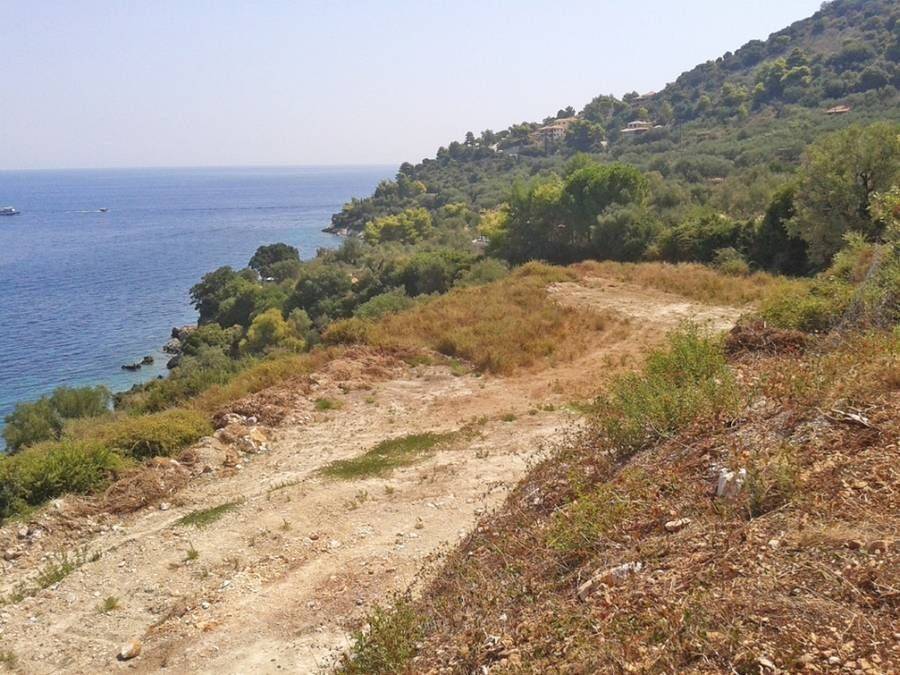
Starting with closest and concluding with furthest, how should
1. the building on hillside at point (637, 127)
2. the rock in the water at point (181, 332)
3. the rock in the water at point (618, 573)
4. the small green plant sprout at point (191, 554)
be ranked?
1. the rock in the water at point (618, 573)
2. the small green plant sprout at point (191, 554)
3. the rock in the water at point (181, 332)
4. the building on hillside at point (637, 127)

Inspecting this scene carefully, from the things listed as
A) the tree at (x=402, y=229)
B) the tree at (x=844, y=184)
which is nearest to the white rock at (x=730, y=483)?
the tree at (x=844, y=184)

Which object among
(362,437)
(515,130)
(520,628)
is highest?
(515,130)

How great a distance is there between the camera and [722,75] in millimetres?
138500

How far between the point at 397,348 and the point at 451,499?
8.33m

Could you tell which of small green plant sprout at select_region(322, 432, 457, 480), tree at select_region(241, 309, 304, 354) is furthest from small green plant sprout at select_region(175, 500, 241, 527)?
tree at select_region(241, 309, 304, 354)

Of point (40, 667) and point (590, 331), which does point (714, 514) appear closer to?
point (40, 667)

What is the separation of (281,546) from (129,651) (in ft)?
7.06

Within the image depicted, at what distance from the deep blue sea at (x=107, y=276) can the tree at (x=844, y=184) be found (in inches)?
1573

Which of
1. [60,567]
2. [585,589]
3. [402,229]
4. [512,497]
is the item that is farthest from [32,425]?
[402,229]

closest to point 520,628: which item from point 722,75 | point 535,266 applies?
point 535,266

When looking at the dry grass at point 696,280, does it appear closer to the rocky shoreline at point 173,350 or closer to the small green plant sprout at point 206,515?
the small green plant sprout at point 206,515

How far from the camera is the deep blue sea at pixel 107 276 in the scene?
45.1m

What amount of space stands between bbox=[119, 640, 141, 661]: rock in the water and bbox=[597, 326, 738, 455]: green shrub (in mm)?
5460

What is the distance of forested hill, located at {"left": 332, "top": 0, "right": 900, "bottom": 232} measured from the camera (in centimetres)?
5450
